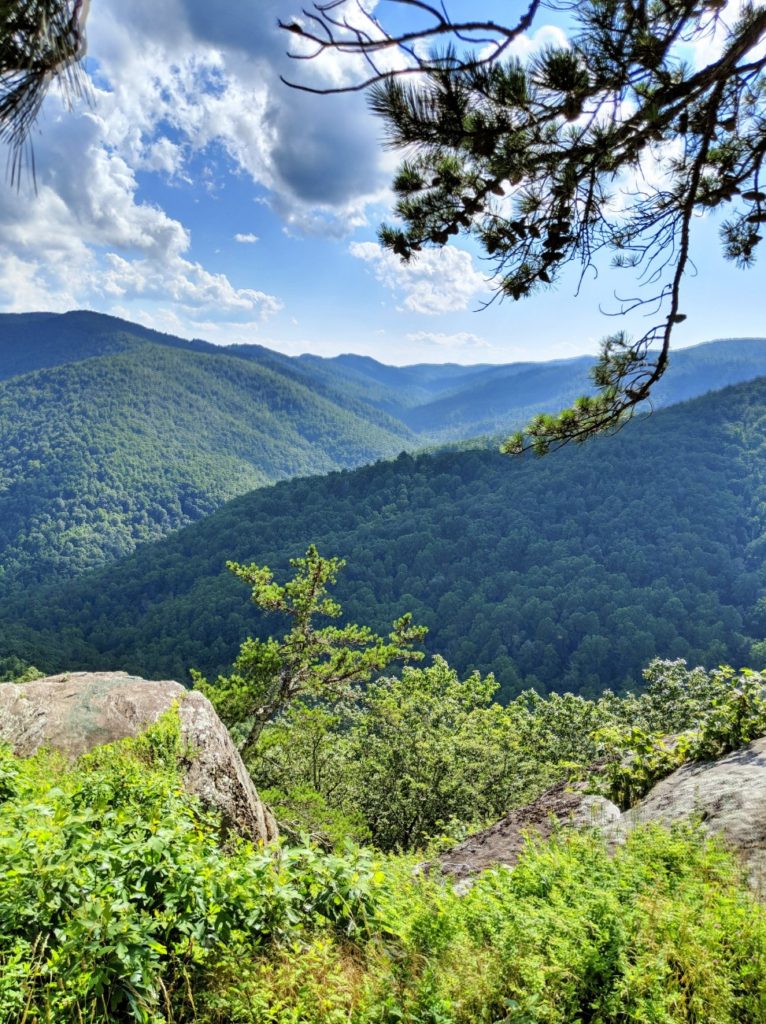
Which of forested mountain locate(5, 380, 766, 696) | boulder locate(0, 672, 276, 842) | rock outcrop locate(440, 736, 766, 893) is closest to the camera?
rock outcrop locate(440, 736, 766, 893)

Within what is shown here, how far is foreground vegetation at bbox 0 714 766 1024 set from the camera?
7.48 ft

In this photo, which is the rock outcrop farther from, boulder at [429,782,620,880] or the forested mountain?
the forested mountain

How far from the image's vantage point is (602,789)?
5.89 meters

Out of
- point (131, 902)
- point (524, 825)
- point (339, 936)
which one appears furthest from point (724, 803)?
point (131, 902)

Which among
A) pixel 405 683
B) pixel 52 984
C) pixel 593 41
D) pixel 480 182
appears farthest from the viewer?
pixel 405 683

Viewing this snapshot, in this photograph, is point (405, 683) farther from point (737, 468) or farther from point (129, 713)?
point (737, 468)

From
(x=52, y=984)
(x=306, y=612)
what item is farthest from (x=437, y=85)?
(x=306, y=612)

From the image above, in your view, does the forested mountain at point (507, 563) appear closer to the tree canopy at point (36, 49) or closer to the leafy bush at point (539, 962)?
the leafy bush at point (539, 962)

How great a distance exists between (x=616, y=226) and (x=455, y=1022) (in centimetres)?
525

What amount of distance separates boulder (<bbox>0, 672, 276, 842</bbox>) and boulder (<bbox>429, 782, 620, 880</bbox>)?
2.24 meters

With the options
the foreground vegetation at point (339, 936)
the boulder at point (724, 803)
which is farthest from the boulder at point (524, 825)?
the foreground vegetation at point (339, 936)

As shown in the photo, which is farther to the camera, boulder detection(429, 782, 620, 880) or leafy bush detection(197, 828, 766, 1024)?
boulder detection(429, 782, 620, 880)

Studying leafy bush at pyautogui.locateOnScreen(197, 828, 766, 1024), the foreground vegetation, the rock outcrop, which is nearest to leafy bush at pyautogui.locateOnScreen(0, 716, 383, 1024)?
the foreground vegetation

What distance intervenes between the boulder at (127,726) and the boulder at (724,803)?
13.2 ft
